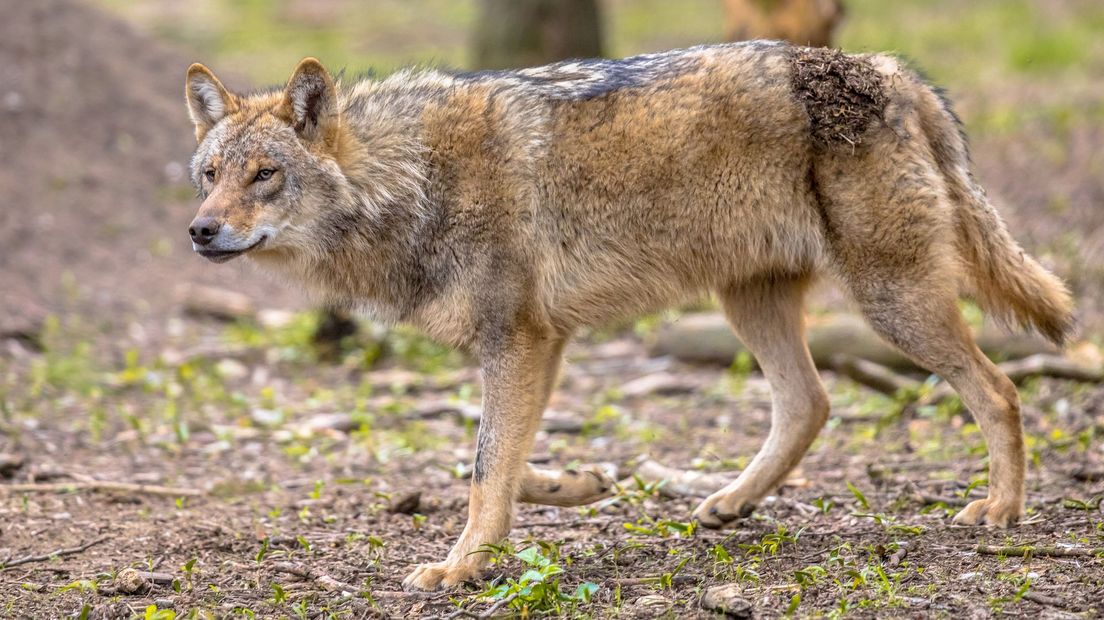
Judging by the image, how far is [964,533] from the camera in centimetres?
507

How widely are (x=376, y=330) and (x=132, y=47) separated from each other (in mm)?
6946

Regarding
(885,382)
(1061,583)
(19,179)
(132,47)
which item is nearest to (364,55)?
(132,47)

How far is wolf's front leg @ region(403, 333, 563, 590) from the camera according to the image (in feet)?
16.8

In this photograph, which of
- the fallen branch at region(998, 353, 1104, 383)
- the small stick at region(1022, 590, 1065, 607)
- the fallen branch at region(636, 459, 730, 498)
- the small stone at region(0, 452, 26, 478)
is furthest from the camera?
the fallen branch at region(998, 353, 1104, 383)

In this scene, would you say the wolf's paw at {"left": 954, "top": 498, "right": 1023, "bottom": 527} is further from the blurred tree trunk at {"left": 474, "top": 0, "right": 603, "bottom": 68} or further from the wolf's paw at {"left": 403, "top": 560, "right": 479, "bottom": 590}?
the blurred tree trunk at {"left": 474, "top": 0, "right": 603, "bottom": 68}

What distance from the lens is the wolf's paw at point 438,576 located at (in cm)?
488

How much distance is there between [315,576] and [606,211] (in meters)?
1.98

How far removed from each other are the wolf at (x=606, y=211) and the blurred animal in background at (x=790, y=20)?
425cm

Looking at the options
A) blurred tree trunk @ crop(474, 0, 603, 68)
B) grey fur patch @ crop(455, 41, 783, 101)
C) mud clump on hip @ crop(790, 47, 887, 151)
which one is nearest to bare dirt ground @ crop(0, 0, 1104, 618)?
mud clump on hip @ crop(790, 47, 887, 151)

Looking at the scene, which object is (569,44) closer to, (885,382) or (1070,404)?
(885,382)

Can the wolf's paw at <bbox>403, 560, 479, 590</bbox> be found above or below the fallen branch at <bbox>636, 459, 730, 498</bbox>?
below

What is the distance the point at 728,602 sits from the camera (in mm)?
4215

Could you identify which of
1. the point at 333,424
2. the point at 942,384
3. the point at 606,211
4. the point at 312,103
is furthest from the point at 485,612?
the point at 942,384

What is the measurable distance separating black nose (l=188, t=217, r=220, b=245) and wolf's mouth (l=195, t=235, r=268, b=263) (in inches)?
2.6
